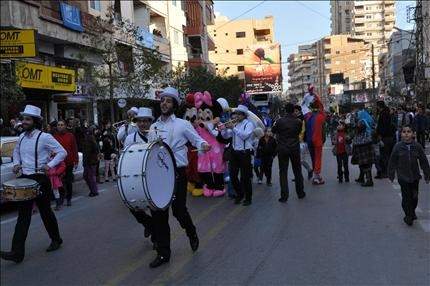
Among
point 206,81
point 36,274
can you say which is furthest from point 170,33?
point 36,274

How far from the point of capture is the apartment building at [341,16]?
157125 mm

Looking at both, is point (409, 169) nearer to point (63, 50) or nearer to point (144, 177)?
point (144, 177)

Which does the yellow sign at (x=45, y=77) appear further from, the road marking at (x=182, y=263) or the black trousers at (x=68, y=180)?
the road marking at (x=182, y=263)

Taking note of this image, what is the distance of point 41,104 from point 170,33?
23.7 meters

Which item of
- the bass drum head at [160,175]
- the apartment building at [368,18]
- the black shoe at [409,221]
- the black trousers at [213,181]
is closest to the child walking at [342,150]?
the black trousers at [213,181]

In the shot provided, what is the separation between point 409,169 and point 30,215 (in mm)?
5087

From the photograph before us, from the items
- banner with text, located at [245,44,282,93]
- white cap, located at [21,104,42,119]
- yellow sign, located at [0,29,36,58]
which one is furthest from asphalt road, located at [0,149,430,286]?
banner with text, located at [245,44,282,93]

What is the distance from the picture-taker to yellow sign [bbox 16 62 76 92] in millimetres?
22531

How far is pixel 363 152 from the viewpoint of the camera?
13156mm

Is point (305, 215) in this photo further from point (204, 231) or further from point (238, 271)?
point (238, 271)

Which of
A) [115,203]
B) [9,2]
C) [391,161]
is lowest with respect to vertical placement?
[115,203]

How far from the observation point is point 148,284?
20.2 ft

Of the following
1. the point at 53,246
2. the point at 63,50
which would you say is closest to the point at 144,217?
the point at 53,246

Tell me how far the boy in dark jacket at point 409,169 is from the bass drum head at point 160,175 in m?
3.49
